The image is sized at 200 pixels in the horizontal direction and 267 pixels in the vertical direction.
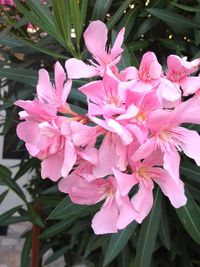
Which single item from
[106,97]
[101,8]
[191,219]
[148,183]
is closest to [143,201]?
[148,183]

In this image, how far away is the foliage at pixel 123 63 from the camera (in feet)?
2.99

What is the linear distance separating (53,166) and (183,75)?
0.20 metres

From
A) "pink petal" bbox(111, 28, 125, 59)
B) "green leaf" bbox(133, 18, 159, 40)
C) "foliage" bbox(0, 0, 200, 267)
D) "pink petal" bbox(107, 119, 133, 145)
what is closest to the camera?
"pink petal" bbox(107, 119, 133, 145)

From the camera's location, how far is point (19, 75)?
1019 mm

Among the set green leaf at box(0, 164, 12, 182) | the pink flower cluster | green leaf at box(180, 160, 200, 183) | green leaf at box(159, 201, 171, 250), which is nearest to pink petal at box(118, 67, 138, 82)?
the pink flower cluster

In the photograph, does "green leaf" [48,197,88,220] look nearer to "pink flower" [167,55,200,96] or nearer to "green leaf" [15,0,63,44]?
"green leaf" [15,0,63,44]

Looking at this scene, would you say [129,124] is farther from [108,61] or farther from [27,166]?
[27,166]

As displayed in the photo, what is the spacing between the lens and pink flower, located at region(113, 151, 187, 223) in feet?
1.69

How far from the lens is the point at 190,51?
1146 mm

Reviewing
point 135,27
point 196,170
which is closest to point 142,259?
point 196,170

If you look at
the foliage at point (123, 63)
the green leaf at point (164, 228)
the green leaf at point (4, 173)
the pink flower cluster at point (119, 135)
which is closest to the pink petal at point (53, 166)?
the pink flower cluster at point (119, 135)

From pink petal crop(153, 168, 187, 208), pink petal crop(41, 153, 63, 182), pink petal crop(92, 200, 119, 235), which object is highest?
pink petal crop(41, 153, 63, 182)

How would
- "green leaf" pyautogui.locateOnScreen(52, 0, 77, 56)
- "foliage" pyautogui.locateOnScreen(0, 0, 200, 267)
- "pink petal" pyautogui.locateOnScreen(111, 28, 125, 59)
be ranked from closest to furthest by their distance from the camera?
"pink petal" pyautogui.locateOnScreen(111, 28, 125, 59) → "green leaf" pyautogui.locateOnScreen(52, 0, 77, 56) → "foliage" pyautogui.locateOnScreen(0, 0, 200, 267)

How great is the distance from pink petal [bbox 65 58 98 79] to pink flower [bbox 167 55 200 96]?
0.10m
